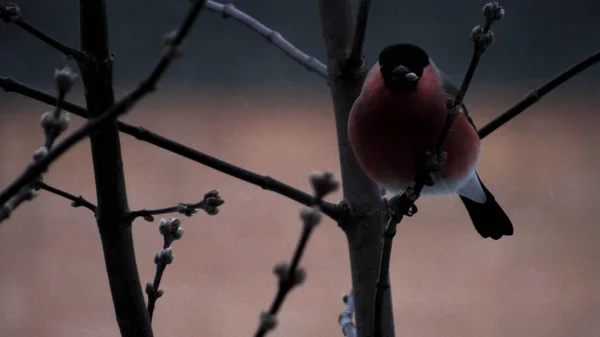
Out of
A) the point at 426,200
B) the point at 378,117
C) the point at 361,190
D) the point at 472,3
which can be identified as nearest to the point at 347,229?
the point at 361,190

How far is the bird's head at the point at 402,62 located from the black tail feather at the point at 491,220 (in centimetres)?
32

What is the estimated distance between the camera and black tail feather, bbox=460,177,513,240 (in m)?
1.20

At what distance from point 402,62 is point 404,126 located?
3.4 inches

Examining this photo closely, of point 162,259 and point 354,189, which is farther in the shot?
point 354,189

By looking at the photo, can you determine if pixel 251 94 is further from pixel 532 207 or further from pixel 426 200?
pixel 532 207

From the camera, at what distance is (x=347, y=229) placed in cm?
82

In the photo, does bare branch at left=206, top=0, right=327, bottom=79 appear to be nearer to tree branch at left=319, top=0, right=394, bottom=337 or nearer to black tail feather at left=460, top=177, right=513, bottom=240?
tree branch at left=319, top=0, right=394, bottom=337

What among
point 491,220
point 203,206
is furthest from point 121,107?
point 491,220

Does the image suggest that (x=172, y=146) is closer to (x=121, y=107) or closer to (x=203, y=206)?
(x=203, y=206)

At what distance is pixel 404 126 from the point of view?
91cm

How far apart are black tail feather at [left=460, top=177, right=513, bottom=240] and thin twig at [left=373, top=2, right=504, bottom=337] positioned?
1.28ft

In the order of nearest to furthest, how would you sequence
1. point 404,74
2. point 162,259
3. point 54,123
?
point 54,123
point 162,259
point 404,74

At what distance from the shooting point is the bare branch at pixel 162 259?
0.69 meters

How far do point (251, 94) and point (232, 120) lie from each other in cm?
7
